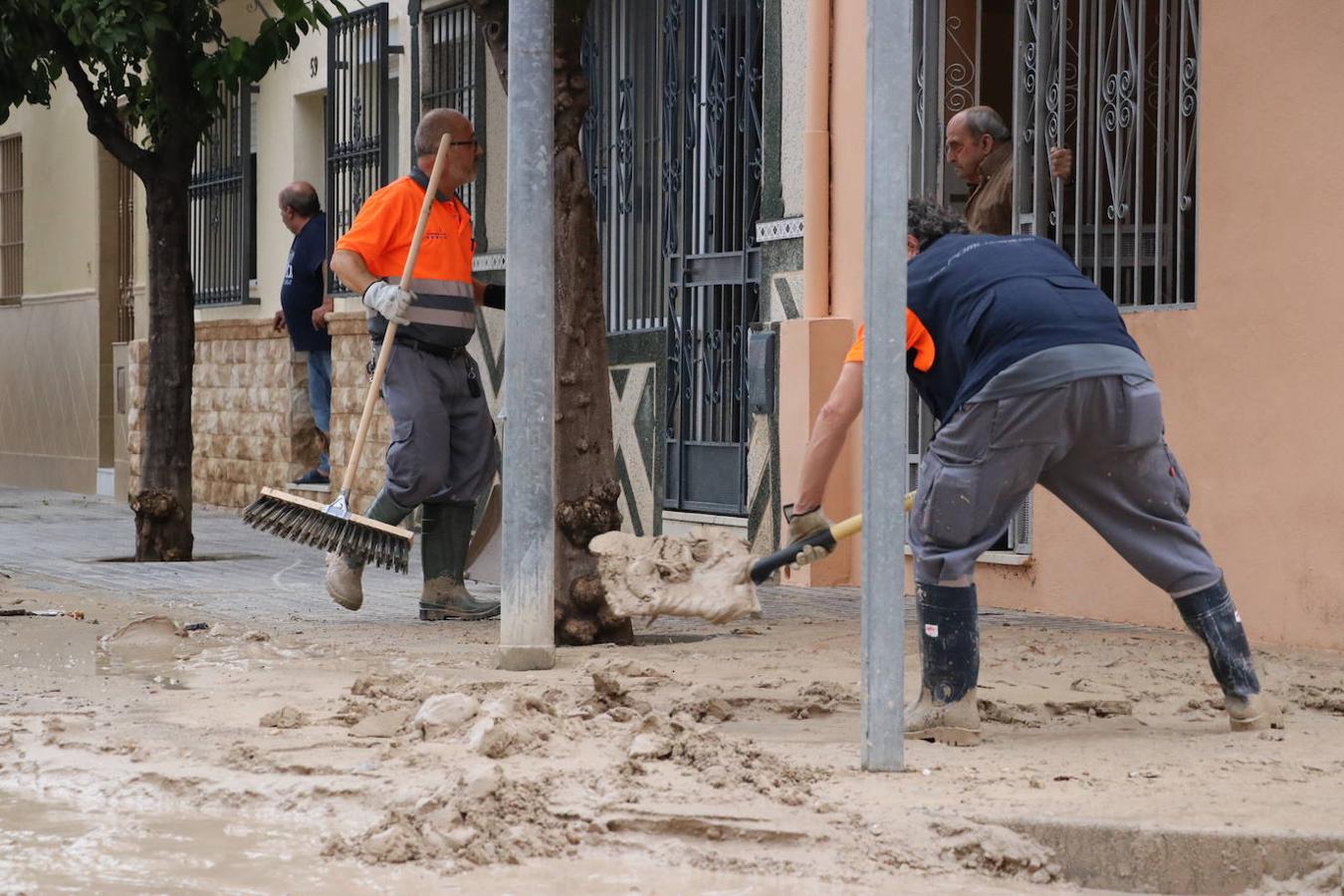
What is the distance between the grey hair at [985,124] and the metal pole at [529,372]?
7.60ft

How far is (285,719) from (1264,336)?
3948 mm

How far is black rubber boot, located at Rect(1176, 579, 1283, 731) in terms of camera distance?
563cm

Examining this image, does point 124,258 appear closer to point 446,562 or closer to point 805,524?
point 446,562

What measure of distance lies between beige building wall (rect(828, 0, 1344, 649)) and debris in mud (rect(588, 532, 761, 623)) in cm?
229

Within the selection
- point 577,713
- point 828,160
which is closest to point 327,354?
point 828,160

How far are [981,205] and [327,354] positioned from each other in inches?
269

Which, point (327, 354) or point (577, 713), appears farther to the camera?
point (327, 354)

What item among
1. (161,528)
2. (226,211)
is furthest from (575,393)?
(226,211)

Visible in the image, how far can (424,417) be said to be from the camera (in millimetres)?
8359


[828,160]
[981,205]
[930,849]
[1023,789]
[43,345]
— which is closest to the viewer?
[930,849]

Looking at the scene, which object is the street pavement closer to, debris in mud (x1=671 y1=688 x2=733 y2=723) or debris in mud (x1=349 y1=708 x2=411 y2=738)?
debris in mud (x1=671 y1=688 x2=733 y2=723)

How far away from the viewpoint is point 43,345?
828 inches

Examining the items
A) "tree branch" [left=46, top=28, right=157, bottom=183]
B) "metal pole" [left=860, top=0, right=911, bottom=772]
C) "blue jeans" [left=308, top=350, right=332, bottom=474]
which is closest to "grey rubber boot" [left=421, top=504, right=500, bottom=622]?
"tree branch" [left=46, top=28, right=157, bottom=183]

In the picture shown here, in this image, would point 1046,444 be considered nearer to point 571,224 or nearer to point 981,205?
point 571,224
